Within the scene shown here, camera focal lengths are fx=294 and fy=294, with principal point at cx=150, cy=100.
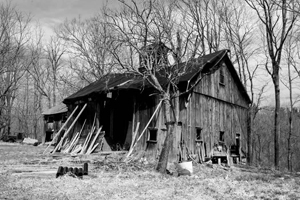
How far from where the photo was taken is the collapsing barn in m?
14.8

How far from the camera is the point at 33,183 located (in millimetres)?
8203

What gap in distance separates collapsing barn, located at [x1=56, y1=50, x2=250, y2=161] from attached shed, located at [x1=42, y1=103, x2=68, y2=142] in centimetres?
997

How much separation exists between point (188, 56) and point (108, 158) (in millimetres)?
6234

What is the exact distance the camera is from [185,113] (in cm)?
1490

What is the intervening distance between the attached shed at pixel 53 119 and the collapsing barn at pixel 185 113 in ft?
32.7

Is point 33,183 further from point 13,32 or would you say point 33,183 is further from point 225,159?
point 13,32

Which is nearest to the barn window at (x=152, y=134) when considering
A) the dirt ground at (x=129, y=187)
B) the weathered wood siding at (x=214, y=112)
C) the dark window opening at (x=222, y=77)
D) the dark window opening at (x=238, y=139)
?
the weathered wood siding at (x=214, y=112)

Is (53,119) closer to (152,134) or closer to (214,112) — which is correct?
(152,134)

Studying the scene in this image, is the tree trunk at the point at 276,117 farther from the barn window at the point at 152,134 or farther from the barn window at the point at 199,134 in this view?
the barn window at the point at 152,134

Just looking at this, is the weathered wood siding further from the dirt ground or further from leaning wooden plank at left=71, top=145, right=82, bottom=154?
leaning wooden plank at left=71, top=145, right=82, bottom=154

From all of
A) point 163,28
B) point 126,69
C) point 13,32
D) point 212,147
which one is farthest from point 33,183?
point 13,32

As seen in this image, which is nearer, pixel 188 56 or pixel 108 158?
pixel 188 56

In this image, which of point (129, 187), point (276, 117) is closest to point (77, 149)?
point (129, 187)

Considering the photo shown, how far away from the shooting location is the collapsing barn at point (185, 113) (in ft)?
48.6
